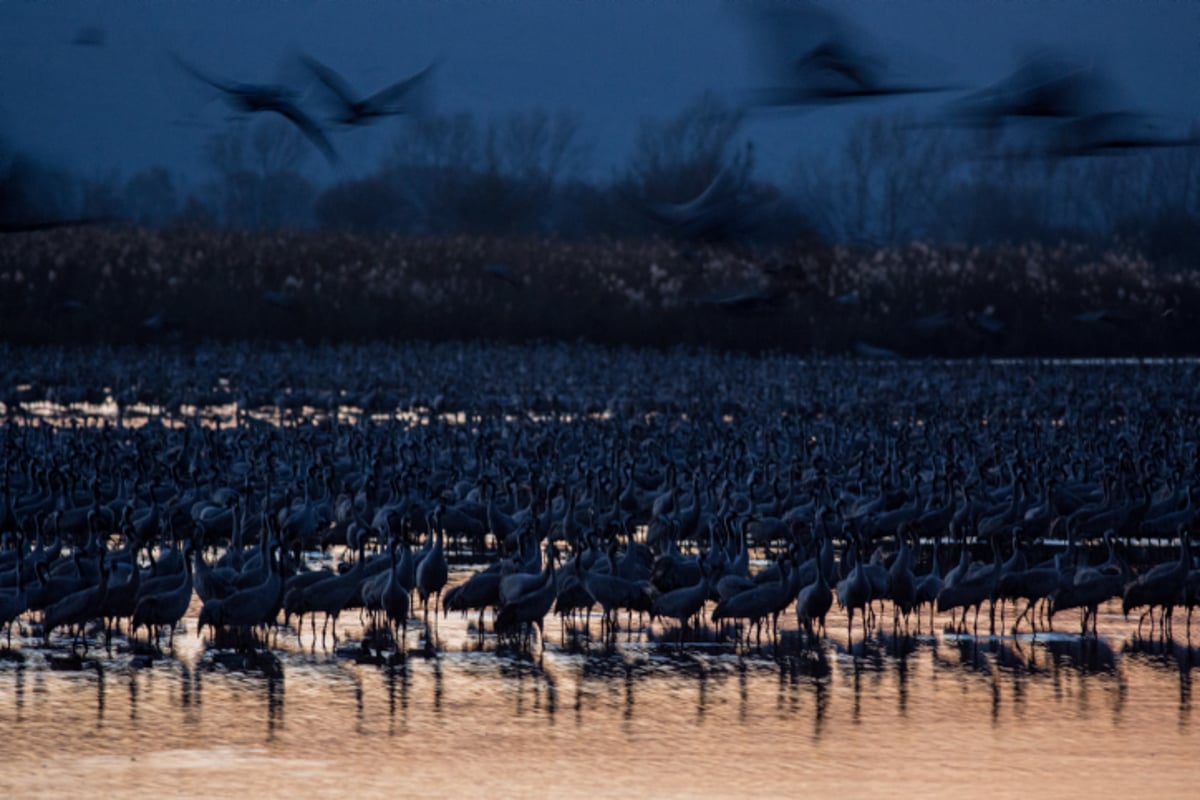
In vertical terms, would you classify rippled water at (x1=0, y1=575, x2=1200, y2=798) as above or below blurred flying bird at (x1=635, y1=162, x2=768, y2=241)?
below

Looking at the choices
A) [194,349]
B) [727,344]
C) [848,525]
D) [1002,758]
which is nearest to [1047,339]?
[727,344]

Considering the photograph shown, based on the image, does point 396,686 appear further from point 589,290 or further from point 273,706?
point 589,290

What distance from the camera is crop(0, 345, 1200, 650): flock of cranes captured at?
1355 cm

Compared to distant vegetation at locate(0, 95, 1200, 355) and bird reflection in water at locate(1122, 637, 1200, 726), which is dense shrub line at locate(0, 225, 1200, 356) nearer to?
distant vegetation at locate(0, 95, 1200, 355)

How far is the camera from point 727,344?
167 ft

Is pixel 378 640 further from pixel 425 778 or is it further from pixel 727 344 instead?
pixel 727 344

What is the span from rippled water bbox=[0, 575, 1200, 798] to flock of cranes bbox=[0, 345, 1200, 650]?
433 mm

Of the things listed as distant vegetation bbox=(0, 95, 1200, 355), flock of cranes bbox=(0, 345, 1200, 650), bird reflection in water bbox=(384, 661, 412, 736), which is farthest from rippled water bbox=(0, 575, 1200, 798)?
distant vegetation bbox=(0, 95, 1200, 355)

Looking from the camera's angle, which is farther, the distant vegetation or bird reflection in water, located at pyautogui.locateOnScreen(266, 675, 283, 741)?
the distant vegetation

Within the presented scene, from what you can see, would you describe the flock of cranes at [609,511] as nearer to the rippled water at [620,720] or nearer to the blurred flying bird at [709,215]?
the rippled water at [620,720]

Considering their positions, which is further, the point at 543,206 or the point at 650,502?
the point at 543,206

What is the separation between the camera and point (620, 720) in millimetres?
11320

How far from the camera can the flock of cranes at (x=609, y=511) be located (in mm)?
13555

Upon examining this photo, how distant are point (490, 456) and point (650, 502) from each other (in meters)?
3.49
